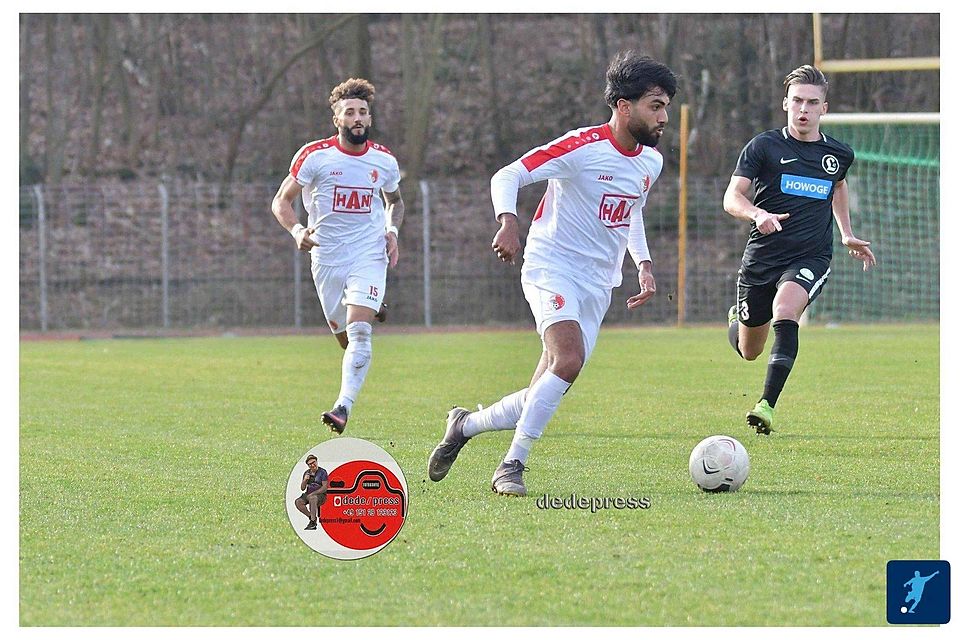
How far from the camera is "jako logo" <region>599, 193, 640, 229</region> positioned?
6336 millimetres

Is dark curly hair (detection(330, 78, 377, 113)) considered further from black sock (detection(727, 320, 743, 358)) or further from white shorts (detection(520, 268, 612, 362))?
white shorts (detection(520, 268, 612, 362))

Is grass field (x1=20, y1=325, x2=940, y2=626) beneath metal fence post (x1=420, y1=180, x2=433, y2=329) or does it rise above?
beneath

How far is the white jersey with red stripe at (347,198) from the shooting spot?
30.1ft

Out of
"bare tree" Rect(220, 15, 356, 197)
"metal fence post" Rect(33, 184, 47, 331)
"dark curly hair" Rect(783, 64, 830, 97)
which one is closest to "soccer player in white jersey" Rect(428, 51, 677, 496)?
"dark curly hair" Rect(783, 64, 830, 97)

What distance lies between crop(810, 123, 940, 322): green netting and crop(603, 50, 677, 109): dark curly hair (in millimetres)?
15026

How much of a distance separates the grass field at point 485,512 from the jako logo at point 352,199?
1.42 metres

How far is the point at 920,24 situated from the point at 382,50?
11.6 m

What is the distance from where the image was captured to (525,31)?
96.3 ft

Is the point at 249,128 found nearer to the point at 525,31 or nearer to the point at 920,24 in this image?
the point at 525,31

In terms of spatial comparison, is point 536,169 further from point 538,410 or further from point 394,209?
point 394,209

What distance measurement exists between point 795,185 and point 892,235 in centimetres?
1404

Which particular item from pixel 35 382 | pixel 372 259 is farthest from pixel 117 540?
pixel 35 382

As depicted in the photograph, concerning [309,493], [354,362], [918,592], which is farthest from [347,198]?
[918,592]

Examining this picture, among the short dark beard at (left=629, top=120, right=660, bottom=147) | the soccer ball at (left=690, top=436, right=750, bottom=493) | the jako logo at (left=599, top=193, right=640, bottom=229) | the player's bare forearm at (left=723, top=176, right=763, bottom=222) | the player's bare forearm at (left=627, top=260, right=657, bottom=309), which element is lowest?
the soccer ball at (left=690, top=436, right=750, bottom=493)
